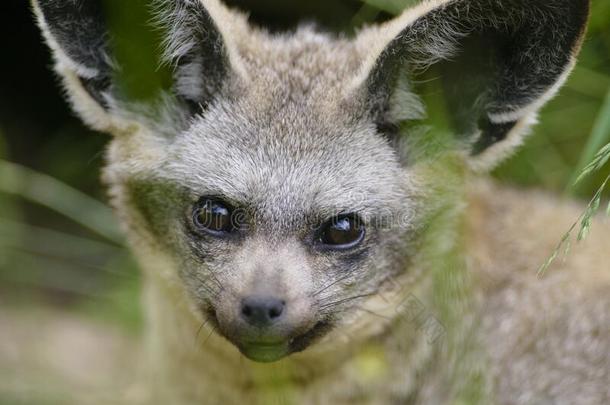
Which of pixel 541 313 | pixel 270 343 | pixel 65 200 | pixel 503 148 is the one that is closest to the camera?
pixel 270 343

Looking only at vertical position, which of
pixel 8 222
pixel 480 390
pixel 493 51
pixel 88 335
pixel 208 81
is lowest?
pixel 88 335

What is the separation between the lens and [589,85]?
5.03 meters

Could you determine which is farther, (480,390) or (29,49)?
(29,49)

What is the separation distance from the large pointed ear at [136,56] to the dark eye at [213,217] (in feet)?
1.46

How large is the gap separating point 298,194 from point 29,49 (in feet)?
15.8

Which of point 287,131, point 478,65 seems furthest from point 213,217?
point 478,65

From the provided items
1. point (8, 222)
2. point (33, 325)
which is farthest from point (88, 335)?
point (8, 222)

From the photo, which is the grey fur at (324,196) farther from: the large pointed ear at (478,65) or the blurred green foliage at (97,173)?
the blurred green foliage at (97,173)

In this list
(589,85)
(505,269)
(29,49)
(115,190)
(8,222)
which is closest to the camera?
(115,190)

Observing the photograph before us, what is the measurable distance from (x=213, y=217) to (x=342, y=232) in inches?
19.5

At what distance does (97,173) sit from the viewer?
6.66 m

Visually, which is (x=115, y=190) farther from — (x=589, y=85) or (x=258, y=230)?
(x=589, y=85)

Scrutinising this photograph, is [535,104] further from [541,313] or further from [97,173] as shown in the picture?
[97,173]

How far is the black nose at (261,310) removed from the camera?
10.4ft
